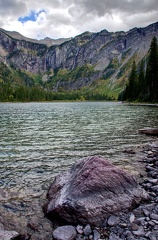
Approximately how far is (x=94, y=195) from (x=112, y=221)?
4.06 ft

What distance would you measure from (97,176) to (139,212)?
7.30ft

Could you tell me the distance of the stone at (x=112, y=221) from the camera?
7.92m

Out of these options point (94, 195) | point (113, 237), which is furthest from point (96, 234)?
point (94, 195)

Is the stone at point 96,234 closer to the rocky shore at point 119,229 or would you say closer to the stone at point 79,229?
the rocky shore at point 119,229

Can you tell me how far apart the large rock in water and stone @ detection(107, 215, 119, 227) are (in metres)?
0.21

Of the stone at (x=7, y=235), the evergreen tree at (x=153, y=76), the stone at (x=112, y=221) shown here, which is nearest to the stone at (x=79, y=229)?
the stone at (x=112, y=221)

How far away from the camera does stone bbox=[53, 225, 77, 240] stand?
24.0 feet

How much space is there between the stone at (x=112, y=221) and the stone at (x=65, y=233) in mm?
1350

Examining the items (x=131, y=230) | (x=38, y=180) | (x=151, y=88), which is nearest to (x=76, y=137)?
(x=38, y=180)

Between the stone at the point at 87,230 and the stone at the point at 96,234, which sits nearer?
the stone at the point at 96,234

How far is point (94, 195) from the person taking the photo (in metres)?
8.86

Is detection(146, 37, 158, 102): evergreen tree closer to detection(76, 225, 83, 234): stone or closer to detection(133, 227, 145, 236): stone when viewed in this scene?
detection(133, 227, 145, 236): stone

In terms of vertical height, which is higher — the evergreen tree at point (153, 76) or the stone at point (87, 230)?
the evergreen tree at point (153, 76)

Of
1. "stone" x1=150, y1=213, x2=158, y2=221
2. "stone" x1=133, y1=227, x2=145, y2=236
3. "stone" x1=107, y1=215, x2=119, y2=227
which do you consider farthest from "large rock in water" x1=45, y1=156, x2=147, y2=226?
"stone" x1=133, y1=227, x2=145, y2=236
